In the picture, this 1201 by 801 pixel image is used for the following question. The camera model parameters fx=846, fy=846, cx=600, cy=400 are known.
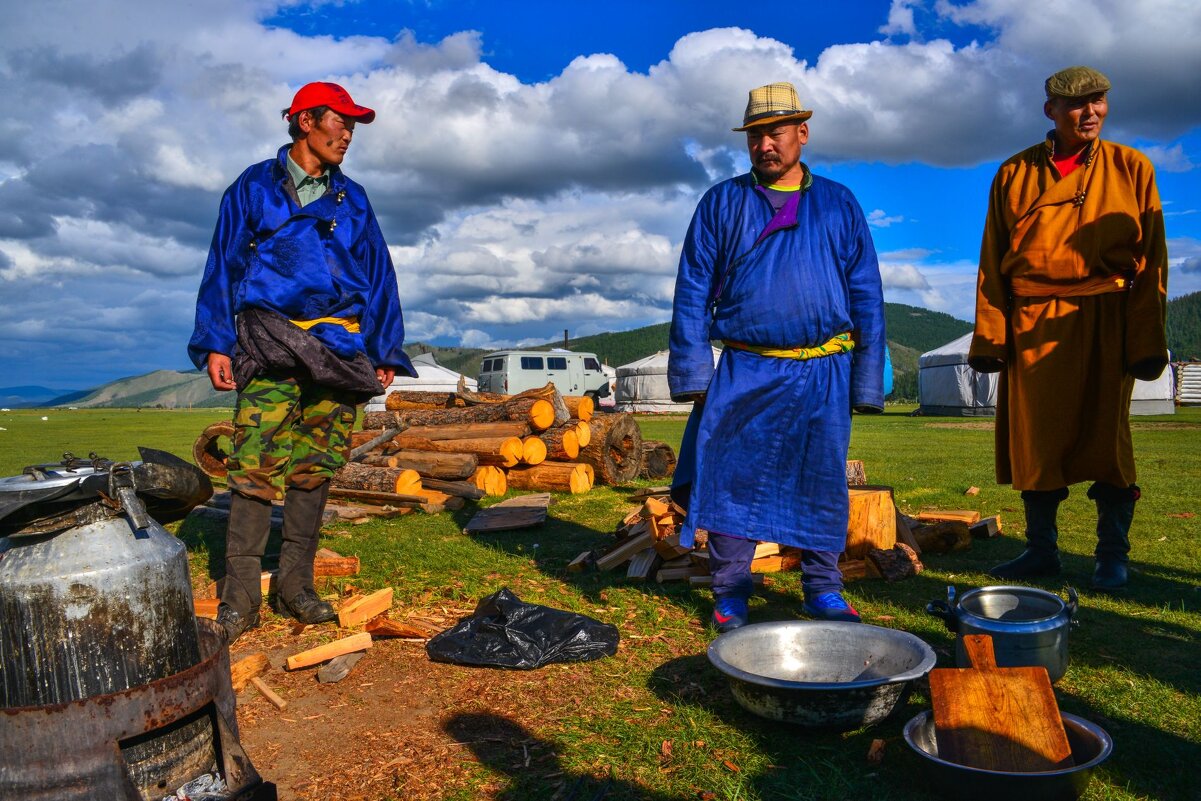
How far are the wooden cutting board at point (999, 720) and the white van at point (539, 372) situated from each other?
28.0 m

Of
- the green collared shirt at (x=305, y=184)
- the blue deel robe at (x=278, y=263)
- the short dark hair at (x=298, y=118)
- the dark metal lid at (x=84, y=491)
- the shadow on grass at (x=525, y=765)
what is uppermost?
the short dark hair at (x=298, y=118)

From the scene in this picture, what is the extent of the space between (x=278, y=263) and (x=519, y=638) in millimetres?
1825

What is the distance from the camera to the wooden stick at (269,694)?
2.82m

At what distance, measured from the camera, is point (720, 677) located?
120 inches

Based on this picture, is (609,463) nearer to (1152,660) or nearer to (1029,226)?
(1029,226)

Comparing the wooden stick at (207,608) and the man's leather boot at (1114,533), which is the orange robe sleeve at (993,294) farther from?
the wooden stick at (207,608)

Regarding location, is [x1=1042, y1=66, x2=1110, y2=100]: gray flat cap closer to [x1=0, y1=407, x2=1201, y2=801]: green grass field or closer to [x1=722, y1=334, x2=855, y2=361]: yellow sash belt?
[x1=722, y1=334, x2=855, y2=361]: yellow sash belt

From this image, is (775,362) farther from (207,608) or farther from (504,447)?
(504,447)

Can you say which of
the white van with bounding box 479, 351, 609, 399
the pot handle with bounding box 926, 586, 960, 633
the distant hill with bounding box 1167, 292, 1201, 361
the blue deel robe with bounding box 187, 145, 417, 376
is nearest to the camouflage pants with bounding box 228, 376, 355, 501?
the blue deel robe with bounding box 187, 145, 417, 376

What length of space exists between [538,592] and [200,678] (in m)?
2.42

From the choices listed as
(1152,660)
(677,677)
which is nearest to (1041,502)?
(1152,660)

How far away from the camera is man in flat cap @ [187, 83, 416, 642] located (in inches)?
137

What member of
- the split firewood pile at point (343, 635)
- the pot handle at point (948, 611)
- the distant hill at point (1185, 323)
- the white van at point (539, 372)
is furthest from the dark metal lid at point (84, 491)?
the distant hill at point (1185, 323)

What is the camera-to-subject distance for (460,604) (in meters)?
4.07
